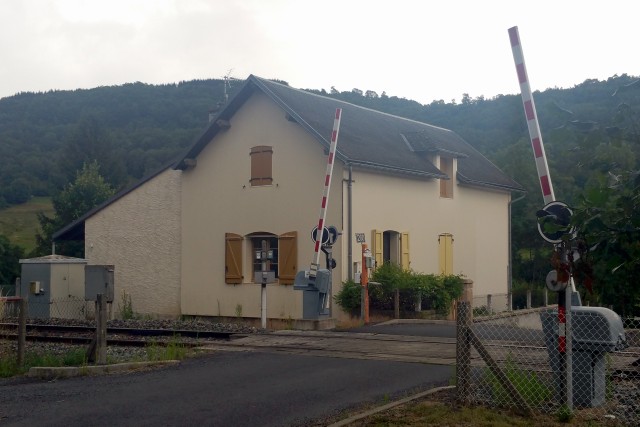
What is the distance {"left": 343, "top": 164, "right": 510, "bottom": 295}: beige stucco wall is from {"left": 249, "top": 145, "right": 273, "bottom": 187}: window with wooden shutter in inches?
115

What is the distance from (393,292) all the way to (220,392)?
1164 cm

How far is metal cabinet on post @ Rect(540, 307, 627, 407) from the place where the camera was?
8055 millimetres

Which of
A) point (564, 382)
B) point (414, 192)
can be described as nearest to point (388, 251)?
point (414, 192)

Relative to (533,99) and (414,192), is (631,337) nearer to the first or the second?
(533,99)

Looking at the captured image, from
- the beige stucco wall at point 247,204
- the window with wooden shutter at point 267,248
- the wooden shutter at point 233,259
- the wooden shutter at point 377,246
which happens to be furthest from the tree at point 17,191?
the wooden shutter at point 377,246

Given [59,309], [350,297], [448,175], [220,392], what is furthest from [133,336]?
[448,175]

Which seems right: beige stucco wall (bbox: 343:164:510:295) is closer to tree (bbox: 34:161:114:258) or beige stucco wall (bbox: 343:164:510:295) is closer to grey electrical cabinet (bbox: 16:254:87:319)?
grey electrical cabinet (bbox: 16:254:87:319)

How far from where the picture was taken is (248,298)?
24594mm

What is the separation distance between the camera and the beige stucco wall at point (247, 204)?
77.5ft

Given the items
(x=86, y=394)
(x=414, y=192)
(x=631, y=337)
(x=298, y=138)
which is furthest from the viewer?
(x=414, y=192)

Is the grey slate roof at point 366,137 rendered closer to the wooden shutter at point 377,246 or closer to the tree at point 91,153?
the wooden shutter at point 377,246

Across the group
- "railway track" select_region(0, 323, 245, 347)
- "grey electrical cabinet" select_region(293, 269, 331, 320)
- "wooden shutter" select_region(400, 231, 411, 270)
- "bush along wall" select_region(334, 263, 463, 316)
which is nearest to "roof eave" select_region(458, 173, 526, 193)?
"wooden shutter" select_region(400, 231, 411, 270)

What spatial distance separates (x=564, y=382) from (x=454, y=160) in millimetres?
20906

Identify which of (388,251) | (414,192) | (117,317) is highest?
(414,192)
